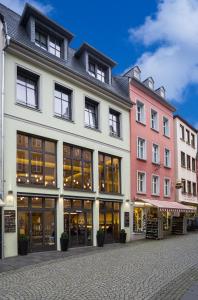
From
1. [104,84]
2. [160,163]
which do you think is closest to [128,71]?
[104,84]

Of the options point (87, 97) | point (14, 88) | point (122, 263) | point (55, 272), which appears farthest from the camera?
point (87, 97)

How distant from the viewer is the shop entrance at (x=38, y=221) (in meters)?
19.8

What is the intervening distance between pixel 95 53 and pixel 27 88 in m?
7.65

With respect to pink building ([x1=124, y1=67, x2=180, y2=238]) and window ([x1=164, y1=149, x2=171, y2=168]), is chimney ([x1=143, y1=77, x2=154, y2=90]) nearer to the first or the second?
pink building ([x1=124, y1=67, x2=180, y2=238])

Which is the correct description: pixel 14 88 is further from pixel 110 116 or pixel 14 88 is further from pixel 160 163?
pixel 160 163

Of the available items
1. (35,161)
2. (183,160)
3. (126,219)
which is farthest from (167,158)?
(35,161)

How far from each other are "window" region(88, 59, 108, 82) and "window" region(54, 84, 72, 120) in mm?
3836

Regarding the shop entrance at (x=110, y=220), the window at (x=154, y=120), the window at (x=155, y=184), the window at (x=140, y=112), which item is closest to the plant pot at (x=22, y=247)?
the shop entrance at (x=110, y=220)

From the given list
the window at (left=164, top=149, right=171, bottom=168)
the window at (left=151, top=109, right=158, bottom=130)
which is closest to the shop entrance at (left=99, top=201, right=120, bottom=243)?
the window at (left=151, top=109, right=158, bottom=130)

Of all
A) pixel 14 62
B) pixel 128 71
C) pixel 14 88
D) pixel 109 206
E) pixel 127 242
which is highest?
pixel 128 71

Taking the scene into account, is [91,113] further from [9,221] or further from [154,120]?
[154,120]

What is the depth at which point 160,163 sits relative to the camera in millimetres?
34625

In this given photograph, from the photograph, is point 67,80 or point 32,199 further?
point 67,80

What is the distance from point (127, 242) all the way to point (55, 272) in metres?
13.3
